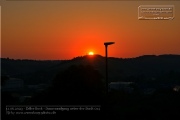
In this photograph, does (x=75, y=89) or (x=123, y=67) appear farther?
(x=123, y=67)

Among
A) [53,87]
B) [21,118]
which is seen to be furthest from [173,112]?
[21,118]

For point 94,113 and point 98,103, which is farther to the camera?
point 98,103

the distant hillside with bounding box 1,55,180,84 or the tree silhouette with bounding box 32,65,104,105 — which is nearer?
the tree silhouette with bounding box 32,65,104,105

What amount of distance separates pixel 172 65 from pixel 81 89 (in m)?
Result: 63.8

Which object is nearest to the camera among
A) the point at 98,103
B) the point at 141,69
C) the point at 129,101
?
the point at 98,103

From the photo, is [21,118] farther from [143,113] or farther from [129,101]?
[129,101]

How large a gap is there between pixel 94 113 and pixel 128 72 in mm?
55253

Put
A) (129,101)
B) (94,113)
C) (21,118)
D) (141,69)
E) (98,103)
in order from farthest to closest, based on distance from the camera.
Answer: (141,69) < (129,101) < (98,103) < (94,113) < (21,118)

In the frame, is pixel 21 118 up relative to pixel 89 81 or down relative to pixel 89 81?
down

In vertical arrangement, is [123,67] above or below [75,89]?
above

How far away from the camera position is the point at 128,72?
69125 mm

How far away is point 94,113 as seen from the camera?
14.2 m

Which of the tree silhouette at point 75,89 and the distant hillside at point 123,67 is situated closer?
the tree silhouette at point 75,89

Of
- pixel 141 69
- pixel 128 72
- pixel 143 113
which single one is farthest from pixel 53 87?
pixel 141 69
